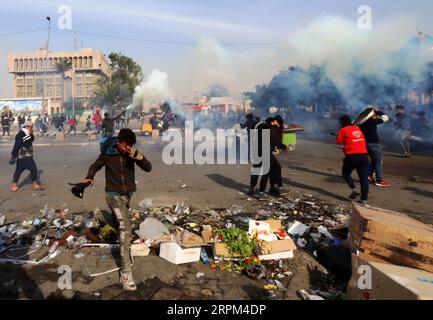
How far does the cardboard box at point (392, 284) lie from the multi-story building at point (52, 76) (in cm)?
8505

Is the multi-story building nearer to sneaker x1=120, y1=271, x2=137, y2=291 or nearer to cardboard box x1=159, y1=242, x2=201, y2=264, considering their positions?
cardboard box x1=159, y1=242, x2=201, y2=264

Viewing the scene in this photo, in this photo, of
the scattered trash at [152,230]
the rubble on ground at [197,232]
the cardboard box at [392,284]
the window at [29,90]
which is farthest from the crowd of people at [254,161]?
the window at [29,90]

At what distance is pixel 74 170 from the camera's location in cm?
994

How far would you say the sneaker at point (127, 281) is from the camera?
339 cm

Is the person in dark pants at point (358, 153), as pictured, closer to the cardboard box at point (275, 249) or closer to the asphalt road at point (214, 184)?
the asphalt road at point (214, 184)

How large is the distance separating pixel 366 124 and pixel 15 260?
697 centimetres

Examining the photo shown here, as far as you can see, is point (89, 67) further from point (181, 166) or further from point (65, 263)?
point (65, 263)

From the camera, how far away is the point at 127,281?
11.2 ft

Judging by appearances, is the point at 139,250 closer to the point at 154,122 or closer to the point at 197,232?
the point at 197,232

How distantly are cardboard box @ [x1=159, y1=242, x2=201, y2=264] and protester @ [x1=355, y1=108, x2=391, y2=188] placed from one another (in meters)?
5.03

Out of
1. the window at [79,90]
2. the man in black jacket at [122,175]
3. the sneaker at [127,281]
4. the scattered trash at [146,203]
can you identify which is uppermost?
the window at [79,90]

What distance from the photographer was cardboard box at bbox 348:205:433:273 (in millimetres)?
3214

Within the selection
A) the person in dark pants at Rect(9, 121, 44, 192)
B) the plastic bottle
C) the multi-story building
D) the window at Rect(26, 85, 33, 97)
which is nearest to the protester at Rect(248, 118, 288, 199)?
the plastic bottle

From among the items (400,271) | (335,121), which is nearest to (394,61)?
(335,121)
